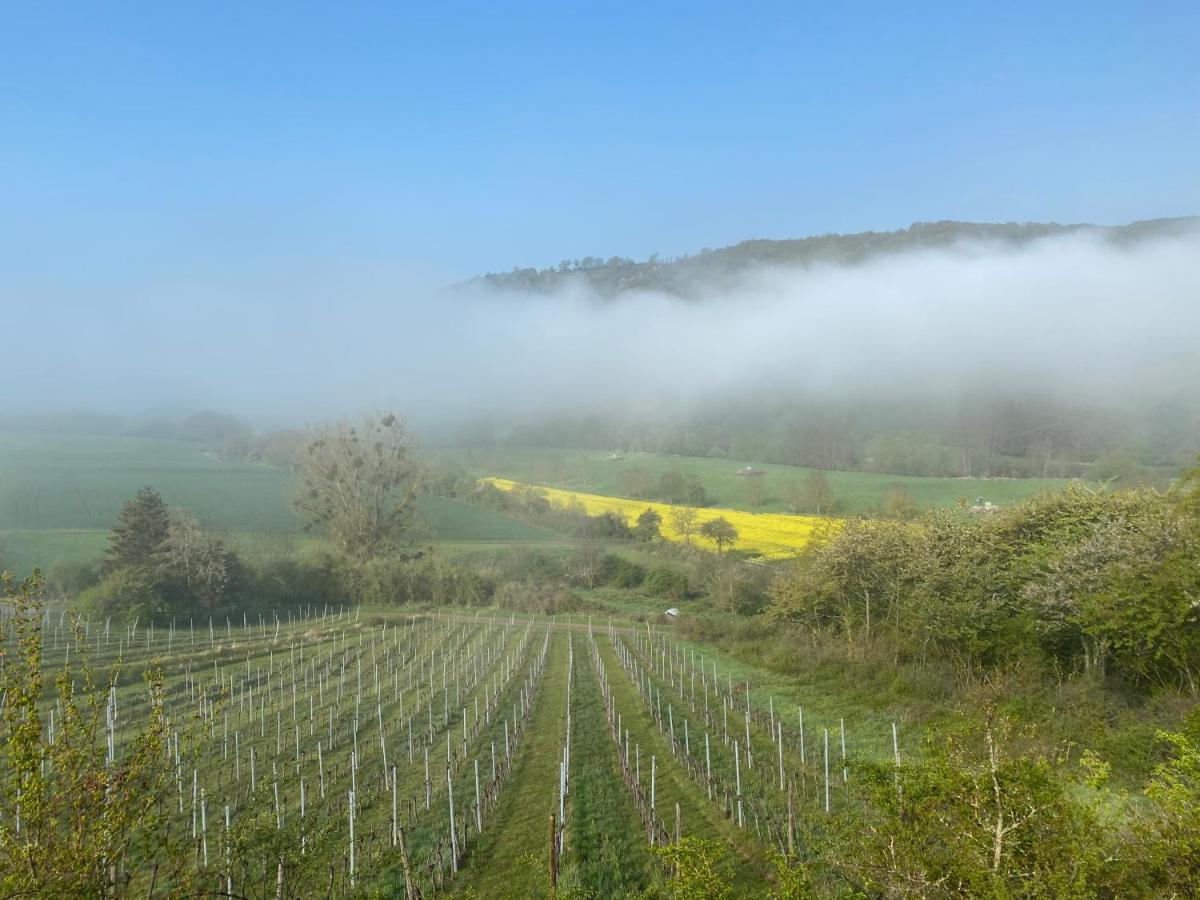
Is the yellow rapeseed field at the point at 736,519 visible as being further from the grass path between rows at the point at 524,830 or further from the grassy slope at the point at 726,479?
the grass path between rows at the point at 524,830

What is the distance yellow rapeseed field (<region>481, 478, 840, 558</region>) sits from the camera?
177 feet

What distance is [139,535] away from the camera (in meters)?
41.0

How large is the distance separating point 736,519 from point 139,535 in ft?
158

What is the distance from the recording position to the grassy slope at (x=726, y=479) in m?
64.8

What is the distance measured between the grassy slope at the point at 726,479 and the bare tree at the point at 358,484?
1383 inches

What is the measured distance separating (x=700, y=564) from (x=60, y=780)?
48.1 meters

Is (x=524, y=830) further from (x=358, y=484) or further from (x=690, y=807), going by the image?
(x=358, y=484)

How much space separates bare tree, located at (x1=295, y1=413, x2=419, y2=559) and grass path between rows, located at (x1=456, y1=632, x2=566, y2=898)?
3531 centimetres

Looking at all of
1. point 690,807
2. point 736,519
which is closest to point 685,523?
point 736,519

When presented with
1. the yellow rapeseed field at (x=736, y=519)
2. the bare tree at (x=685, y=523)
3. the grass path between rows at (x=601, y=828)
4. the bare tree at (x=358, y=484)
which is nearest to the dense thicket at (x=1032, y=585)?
the yellow rapeseed field at (x=736, y=519)

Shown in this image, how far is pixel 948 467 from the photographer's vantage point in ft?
257

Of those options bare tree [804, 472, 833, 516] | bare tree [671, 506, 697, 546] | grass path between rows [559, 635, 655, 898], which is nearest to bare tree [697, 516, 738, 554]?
bare tree [671, 506, 697, 546]

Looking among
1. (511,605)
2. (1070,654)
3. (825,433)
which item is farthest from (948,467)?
(1070,654)

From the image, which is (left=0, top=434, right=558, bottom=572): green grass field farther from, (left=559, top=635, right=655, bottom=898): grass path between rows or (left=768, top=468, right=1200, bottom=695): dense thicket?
(left=768, top=468, right=1200, bottom=695): dense thicket
